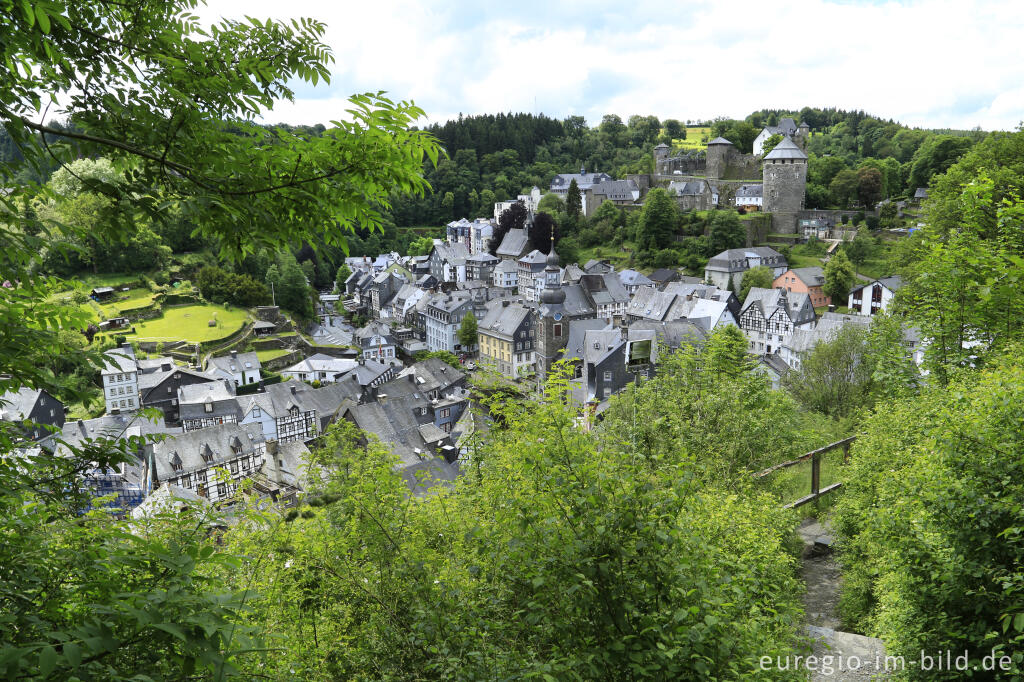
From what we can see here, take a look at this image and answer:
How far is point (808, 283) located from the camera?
2333 inches

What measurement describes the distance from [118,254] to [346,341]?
23.5 metres

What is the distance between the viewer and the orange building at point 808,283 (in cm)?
5915

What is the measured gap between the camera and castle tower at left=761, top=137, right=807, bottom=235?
7669 cm

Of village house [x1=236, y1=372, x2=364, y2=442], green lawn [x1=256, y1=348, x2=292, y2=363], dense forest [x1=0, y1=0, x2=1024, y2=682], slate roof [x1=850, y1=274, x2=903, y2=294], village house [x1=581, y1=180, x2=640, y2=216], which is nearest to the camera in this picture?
dense forest [x1=0, y1=0, x2=1024, y2=682]

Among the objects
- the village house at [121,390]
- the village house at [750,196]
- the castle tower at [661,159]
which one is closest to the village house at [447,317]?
the village house at [121,390]

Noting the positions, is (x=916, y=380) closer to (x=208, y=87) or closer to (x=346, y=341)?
(x=208, y=87)

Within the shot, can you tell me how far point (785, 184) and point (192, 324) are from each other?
66832mm

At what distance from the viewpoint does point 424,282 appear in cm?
8406

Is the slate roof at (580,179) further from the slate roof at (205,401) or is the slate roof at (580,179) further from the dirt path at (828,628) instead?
the dirt path at (828,628)

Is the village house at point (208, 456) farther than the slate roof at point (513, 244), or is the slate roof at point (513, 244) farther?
the slate roof at point (513, 244)

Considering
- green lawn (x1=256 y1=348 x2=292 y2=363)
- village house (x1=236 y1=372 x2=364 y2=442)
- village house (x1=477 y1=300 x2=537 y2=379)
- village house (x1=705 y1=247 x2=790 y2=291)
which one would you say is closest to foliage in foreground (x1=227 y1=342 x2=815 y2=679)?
village house (x1=236 y1=372 x2=364 y2=442)

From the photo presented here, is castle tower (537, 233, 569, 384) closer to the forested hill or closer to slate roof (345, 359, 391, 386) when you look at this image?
slate roof (345, 359, 391, 386)

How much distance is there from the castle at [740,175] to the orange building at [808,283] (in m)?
19.2

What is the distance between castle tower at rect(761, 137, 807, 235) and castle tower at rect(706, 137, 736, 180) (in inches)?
569
